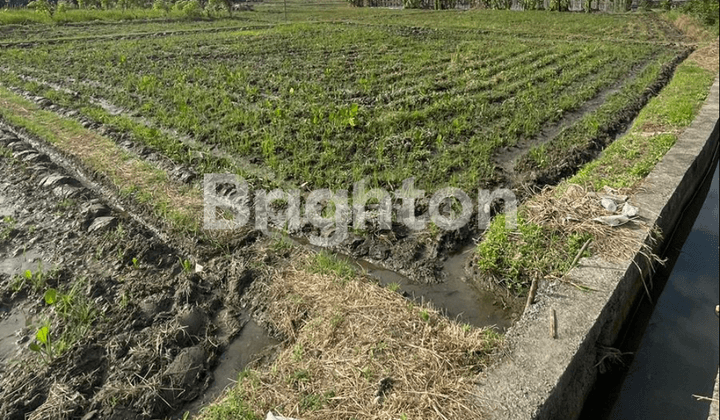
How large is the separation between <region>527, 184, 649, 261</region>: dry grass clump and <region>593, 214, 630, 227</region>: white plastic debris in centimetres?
4

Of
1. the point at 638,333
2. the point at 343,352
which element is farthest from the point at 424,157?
the point at 343,352

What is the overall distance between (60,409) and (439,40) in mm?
17663

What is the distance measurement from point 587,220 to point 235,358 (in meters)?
3.67

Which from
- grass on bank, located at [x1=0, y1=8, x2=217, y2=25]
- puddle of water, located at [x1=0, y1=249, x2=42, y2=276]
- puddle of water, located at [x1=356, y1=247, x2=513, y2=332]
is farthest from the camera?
grass on bank, located at [x1=0, y1=8, x2=217, y2=25]

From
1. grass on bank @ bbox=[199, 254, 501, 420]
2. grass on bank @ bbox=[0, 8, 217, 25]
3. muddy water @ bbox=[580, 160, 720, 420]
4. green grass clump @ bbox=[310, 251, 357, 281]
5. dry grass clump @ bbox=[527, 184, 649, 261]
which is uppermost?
grass on bank @ bbox=[0, 8, 217, 25]

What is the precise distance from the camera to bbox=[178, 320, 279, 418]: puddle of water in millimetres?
3359

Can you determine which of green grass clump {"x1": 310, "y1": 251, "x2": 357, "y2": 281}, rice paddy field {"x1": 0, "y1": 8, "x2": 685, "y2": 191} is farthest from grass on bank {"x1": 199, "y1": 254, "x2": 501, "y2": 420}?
rice paddy field {"x1": 0, "y1": 8, "x2": 685, "y2": 191}

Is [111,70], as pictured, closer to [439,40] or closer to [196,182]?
[196,182]

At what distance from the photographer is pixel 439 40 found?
59.1 ft

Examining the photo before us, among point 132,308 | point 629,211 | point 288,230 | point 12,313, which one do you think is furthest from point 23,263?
point 629,211

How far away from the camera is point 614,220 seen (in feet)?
15.2

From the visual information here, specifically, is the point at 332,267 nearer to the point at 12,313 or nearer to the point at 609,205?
the point at 12,313

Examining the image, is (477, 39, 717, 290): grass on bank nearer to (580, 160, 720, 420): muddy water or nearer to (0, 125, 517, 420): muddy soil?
(0, 125, 517, 420): muddy soil

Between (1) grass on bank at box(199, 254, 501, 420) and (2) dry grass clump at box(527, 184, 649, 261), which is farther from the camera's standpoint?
(2) dry grass clump at box(527, 184, 649, 261)
